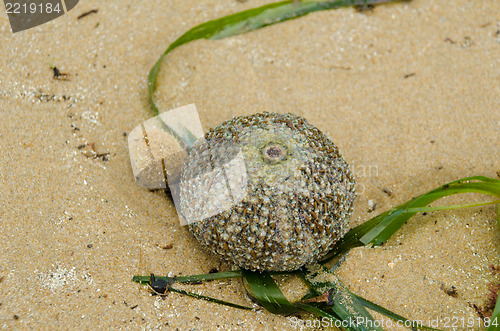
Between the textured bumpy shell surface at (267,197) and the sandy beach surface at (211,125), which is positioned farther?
the sandy beach surface at (211,125)

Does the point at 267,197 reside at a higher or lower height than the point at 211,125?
higher

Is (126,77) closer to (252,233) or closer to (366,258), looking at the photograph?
(252,233)

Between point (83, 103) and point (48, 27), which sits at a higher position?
point (48, 27)

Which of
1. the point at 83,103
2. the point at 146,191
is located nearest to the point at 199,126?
the point at 146,191

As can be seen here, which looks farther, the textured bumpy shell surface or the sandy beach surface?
the sandy beach surface
